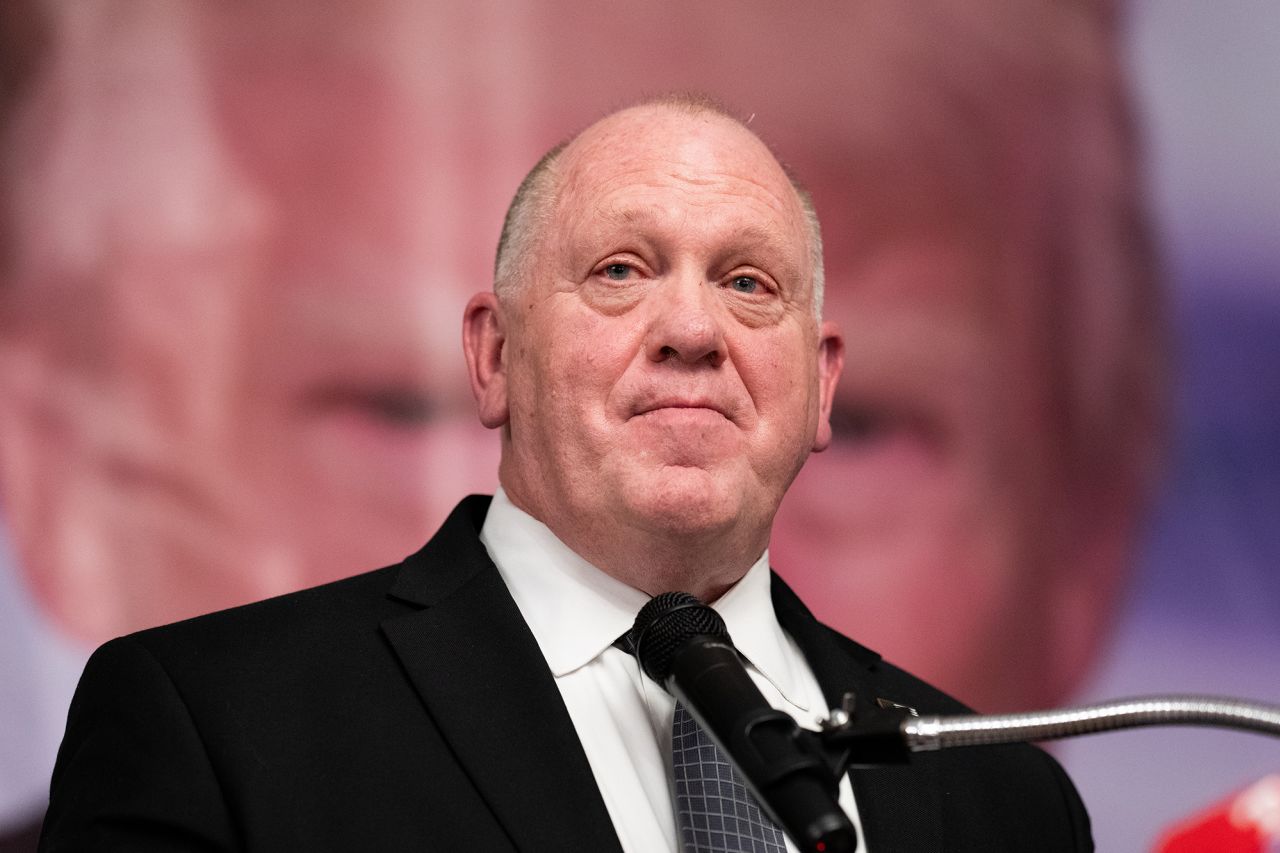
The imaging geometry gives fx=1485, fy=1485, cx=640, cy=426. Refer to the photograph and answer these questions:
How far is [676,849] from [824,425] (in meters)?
0.76

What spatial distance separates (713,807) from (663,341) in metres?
0.58

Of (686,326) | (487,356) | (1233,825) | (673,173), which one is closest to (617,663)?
(686,326)

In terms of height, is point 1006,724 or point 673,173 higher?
point 673,173

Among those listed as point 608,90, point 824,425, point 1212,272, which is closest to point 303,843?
point 824,425

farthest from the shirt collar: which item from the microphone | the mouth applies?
the microphone

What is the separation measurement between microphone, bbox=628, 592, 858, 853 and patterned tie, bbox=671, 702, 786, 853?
0.24 m

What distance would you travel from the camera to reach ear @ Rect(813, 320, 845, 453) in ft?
7.45

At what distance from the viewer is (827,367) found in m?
2.36

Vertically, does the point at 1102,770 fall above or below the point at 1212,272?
below

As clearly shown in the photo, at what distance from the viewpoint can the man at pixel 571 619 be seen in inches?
65.7

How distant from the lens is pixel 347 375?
10.0ft

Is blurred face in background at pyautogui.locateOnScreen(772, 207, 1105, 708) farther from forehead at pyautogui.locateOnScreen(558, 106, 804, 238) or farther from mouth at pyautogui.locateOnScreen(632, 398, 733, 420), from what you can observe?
mouth at pyautogui.locateOnScreen(632, 398, 733, 420)

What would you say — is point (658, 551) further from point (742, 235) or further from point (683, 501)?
point (742, 235)

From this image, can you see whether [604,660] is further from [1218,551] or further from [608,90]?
[1218,551]
